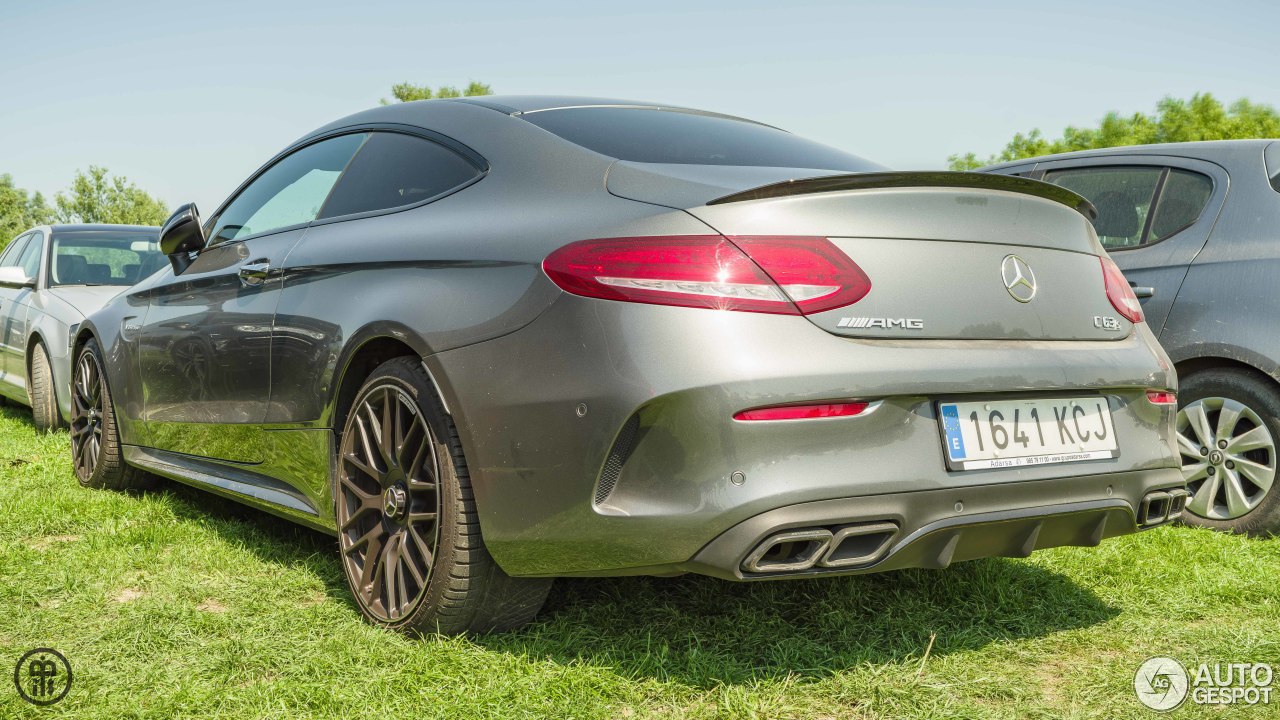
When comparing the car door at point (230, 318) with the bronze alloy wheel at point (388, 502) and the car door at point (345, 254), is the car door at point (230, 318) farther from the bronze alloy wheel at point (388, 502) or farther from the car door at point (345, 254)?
the bronze alloy wheel at point (388, 502)

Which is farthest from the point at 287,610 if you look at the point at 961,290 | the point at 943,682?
the point at 961,290

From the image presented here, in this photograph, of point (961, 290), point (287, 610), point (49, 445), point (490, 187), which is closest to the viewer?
point (961, 290)

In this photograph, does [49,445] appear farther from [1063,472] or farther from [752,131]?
[1063,472]

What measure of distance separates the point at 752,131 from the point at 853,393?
4.74ft

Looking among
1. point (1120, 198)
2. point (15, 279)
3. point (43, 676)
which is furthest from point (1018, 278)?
point (15, 279)

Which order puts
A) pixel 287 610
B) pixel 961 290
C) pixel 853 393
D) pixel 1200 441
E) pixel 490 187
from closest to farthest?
pixel 853 393 → pixel 961 290 → pixel 490 187 → pixel 287 610 → pixel 1200 441

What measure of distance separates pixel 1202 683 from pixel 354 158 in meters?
2.99

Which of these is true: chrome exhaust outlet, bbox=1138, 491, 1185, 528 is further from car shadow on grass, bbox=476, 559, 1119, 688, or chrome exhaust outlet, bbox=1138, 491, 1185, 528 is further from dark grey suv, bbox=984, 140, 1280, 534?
dark grey suv, bbox=984, 140, 1280, 534

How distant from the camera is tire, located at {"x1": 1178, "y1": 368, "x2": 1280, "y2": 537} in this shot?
409 centimetres

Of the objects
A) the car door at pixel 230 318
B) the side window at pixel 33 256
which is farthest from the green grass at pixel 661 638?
the side window at pixel 33 256

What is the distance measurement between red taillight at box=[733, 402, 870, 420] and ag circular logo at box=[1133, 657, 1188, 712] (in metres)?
1.02

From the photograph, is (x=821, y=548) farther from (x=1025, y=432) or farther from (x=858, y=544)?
(x=1025, y=432)

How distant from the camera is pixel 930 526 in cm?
233

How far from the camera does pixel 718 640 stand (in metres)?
2.85
